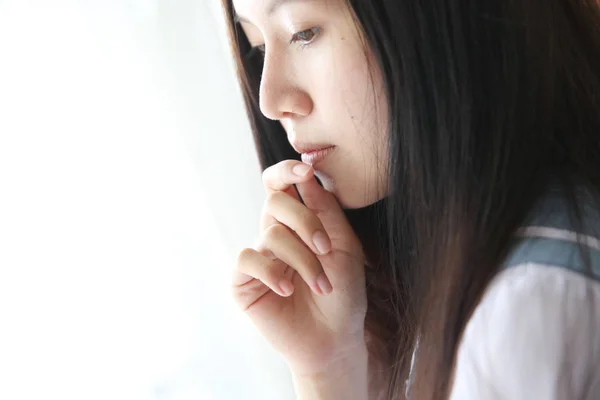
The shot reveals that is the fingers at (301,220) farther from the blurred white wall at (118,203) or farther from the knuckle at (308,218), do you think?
the blurred white wall at (118,203)

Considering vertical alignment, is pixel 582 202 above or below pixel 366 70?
below

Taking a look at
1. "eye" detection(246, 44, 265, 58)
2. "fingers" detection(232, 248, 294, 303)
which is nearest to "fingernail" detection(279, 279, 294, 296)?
"fingers" detection(232, 248, 294, 303)

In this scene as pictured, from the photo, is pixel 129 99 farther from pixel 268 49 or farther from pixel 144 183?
pixel 268 49

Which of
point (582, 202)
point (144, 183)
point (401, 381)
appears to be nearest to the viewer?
point (582, 202)

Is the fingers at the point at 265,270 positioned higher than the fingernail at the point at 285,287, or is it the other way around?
the fingers at the point at 265,270

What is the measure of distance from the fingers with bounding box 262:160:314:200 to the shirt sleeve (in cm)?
33

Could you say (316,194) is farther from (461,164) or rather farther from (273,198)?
(461,164)

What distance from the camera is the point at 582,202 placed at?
0.52 meters

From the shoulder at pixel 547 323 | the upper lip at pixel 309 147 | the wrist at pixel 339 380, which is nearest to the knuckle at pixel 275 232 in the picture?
the upper lip at pixel 309 147

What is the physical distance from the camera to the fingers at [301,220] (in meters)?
0.74

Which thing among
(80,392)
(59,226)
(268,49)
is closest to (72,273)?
(59,226)

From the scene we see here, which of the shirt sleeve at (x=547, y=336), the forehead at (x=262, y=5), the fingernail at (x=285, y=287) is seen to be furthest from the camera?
the fingernail at (x=285, y=287)

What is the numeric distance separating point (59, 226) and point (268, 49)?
A: 1.25 feet

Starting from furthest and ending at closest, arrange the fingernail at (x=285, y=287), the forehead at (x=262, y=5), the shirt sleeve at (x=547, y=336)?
the fingernail at (x=285, y=287) → the forehead at (x=262, y=5) → the shirt sleeve at (x=547, y=336)
